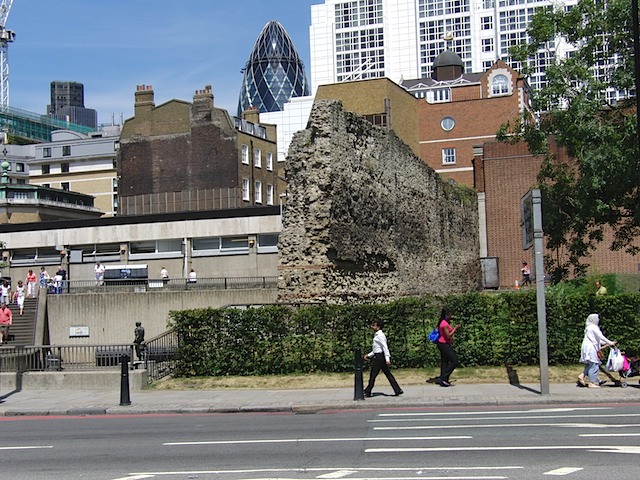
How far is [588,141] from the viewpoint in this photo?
24.8m

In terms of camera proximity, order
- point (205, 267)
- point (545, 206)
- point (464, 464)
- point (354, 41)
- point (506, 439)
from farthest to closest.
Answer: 1. point (354, 41)
2. point (205, 267)
3. point (545, 206)
4. point (506, 439)
5. point (464, 464)

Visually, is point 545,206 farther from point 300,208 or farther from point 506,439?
point 506,439

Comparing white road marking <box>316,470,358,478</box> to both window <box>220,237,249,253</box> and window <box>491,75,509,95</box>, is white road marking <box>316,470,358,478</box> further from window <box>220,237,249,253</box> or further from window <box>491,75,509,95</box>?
window <box>491,75,509,95</box>

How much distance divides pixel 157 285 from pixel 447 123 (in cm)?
4200

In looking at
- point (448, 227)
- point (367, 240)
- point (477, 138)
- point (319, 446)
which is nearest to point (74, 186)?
point (477, 138)

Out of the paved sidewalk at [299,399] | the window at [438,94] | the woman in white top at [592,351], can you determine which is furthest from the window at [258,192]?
the woman in white top at [592,351]

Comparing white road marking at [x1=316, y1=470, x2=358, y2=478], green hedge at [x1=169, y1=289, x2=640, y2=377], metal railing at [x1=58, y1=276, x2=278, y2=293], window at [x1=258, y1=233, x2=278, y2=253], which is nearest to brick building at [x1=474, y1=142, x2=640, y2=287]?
window at [x1=258, y1=233, x2=278, y2=253]

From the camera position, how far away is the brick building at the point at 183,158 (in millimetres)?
74000

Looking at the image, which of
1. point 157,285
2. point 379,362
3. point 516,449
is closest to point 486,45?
point 157,285

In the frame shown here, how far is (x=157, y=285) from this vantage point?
42938mm

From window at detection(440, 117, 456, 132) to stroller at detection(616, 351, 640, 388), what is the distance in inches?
2325

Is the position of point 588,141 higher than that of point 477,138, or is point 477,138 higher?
point 477,138

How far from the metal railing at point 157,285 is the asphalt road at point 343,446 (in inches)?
936

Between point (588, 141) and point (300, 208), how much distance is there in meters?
8.90
